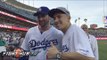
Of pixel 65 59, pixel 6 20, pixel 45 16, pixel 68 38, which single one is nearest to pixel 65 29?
pixel 68 38

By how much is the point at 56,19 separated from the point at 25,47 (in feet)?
4.35

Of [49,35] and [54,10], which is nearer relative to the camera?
[54,10]

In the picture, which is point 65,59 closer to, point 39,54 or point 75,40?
point 75,40

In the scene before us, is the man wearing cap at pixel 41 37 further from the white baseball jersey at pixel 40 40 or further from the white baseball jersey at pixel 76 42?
the white baseball jersey at pixel 76 42

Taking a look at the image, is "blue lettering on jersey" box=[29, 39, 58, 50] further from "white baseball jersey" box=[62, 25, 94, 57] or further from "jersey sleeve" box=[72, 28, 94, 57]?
"jersey sleeve" box=[72, 28, 94, 57]

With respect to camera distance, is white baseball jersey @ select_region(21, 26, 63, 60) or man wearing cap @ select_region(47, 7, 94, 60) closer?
man wearing cap @ select_region(47, 7, 94, 60)

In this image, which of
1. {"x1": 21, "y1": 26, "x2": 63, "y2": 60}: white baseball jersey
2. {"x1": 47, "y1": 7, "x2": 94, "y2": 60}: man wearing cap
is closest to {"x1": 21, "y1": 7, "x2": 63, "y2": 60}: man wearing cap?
{"x1": 21, "y1": 26, "x2": 63, "y2": 60}: white baseball jersey

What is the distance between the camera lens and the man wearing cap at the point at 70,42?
3.08 meters

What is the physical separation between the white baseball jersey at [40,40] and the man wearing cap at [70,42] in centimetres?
93

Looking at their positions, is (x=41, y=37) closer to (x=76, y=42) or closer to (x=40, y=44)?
(x=40, y=44)

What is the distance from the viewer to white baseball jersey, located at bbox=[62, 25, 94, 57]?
122 inches

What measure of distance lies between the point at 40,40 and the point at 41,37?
0.06 m

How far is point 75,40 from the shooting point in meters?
3.19

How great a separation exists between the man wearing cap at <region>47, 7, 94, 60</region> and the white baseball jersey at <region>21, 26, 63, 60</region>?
3.06 ft
